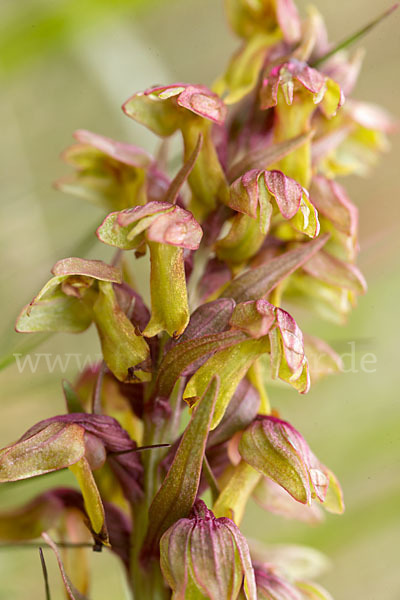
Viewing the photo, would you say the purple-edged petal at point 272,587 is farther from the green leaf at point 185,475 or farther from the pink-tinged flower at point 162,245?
the pink-tinged flower at point 162,245

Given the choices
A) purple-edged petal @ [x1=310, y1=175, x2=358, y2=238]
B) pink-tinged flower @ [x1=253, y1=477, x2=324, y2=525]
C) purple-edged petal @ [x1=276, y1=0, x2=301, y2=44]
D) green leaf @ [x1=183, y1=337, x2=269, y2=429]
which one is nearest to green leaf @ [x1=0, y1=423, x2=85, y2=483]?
green leaf @ [x1=183, y1=337, x2=269, y2=429]

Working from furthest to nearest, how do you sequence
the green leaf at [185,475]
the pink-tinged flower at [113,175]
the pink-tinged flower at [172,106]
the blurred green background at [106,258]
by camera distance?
the blurred green background at [106,258]
the pink-tinged flower at [113,175]
the pink-tinged flower at [172,106]
the green leaf at [185,475]

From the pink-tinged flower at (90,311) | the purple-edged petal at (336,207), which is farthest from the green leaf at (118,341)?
the purple-edged petal at (336,207)

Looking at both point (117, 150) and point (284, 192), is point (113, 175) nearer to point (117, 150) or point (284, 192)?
point (117, 150)

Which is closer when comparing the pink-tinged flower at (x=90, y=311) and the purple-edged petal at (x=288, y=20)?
the pink-tinged flower at (x=90, y=311)

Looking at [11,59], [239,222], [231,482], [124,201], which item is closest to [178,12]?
[11,59]

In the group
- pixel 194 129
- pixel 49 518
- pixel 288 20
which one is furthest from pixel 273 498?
pixel 288 20

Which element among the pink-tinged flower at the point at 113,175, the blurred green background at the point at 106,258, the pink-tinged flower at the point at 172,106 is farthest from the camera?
the blurred green background at the point at 106,258

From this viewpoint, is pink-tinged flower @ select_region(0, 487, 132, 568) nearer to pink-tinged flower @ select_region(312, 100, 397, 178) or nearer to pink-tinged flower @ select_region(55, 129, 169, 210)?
pink-tinged flower @ select_region(55, 129, 169, 210)
